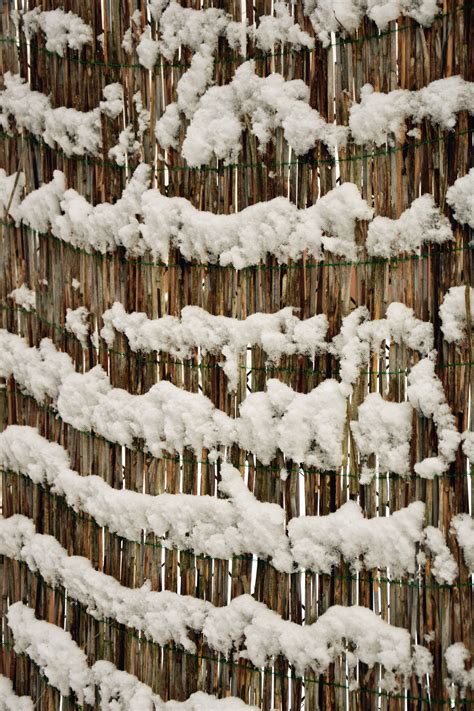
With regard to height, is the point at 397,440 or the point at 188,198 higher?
the point at 188,198

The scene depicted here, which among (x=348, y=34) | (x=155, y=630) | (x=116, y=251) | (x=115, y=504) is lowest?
(x=155, y=630)

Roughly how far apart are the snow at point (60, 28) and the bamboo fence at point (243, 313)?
0.8 inches

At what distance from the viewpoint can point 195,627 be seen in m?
1.45

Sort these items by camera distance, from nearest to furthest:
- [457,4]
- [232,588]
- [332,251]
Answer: [457,4]
[332,251]
[232,588]

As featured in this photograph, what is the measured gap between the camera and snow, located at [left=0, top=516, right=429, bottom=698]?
1.29m

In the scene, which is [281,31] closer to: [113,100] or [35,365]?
[113,100]

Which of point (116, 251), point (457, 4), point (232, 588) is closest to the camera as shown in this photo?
point (457, 4)

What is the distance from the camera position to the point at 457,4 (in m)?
1.21

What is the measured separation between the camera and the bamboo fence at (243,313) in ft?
4.11

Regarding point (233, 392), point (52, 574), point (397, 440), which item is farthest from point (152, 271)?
point (52, 574)

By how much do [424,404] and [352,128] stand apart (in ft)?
1.67

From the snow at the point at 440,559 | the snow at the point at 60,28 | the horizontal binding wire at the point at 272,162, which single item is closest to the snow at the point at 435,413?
the snow at the point at 440,559

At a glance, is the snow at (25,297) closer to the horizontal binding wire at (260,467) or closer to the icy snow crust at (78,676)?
the horizontal binding wire at (260,467)

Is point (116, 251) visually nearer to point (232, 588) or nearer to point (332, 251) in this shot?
point (332, 251)
